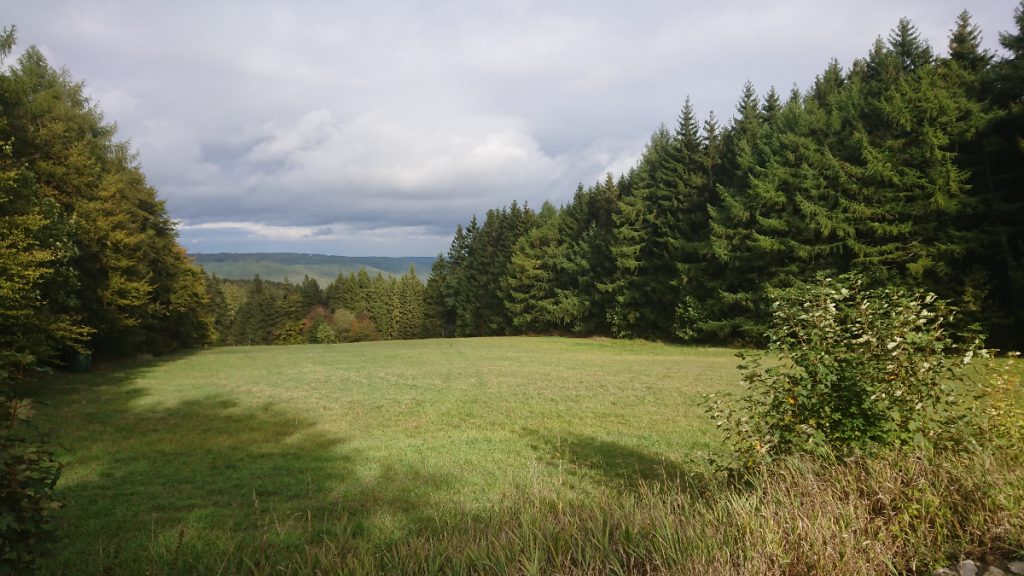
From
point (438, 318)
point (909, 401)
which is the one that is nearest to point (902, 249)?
point (909, 401)

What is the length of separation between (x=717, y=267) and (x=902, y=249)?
38.6ft

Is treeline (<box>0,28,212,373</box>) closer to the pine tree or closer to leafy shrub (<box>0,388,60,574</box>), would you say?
leafy shrub (<box>0,388,60,574</box>)

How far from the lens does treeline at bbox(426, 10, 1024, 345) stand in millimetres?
23688

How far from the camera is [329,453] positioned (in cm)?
1034

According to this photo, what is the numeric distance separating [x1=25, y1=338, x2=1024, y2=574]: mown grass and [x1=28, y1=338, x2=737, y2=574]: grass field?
6 centimetres

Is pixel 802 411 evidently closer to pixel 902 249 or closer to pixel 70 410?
pixel 70 410

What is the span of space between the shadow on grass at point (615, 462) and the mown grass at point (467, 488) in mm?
63

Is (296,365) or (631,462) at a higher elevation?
(631,462)

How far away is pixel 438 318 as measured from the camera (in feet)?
244

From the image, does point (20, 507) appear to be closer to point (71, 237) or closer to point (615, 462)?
point (615, 462)

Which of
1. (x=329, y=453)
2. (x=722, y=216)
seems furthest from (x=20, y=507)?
(x=722, y=216)

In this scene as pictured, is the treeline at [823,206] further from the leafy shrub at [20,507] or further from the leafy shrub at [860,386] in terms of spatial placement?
the leafy shrub at [20,507]

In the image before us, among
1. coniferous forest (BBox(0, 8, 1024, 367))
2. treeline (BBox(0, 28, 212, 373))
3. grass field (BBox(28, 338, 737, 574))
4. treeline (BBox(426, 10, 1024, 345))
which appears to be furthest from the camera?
treeline (BBox(426, 10, 1024, 345))

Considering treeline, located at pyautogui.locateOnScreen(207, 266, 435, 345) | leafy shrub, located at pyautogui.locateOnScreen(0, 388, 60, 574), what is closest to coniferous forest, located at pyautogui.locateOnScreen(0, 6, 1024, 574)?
leafy shrub, located at pyautogui.locateOnScreen(0, 388, 60, 574)
